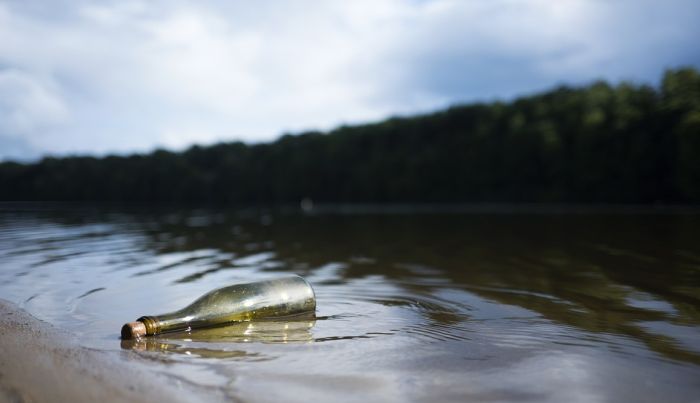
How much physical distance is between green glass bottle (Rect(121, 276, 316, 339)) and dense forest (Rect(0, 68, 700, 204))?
50.0m

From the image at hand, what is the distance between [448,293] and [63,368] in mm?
4810

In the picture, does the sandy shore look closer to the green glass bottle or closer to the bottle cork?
the bottle cork

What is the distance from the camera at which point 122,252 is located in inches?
520

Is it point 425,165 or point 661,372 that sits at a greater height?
point 425,165

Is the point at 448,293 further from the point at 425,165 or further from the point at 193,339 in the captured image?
the point at 425,165

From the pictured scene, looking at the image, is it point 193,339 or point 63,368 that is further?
point 193,339

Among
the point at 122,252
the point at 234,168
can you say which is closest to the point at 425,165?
the point at 234,168

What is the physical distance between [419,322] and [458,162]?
242 feet

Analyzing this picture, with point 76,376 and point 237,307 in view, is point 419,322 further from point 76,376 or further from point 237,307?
point 76,376

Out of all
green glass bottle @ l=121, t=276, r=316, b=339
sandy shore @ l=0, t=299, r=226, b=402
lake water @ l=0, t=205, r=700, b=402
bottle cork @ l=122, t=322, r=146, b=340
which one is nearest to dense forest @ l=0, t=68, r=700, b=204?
lake water @ l=0, t=205, r=700, b=402

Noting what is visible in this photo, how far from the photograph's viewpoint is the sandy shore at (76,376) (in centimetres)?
347

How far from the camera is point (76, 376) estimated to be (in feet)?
12.6

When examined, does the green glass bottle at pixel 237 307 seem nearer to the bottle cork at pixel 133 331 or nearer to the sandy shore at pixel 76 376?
the bottle cork at pixel 133 331

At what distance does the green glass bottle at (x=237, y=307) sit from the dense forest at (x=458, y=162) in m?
50.0
